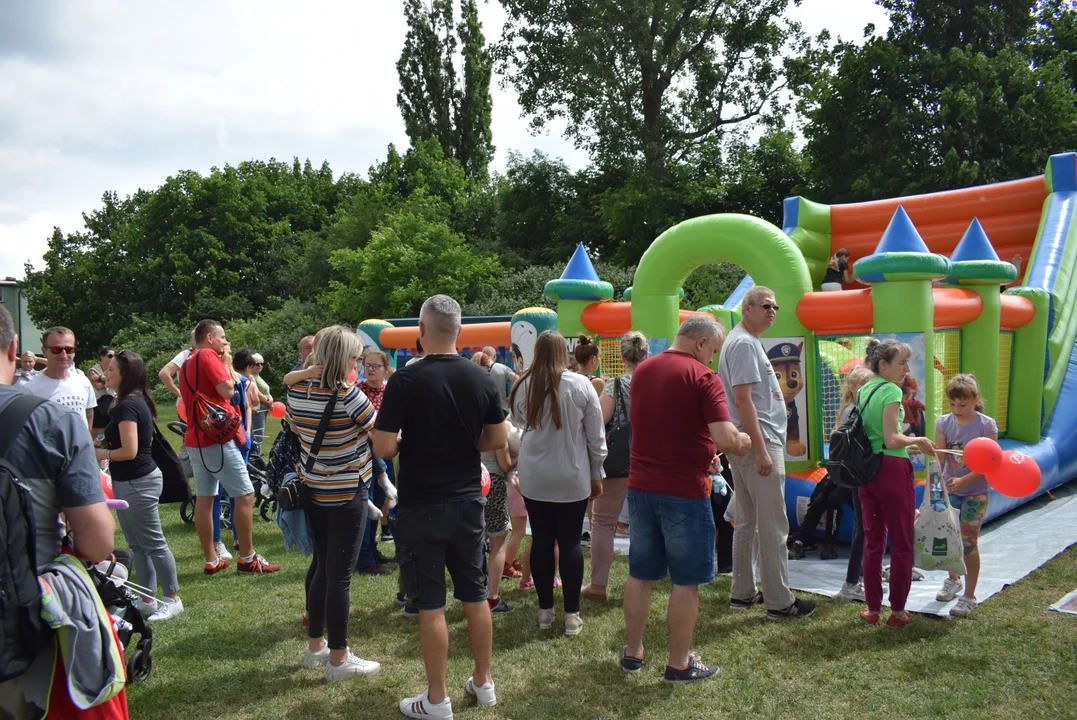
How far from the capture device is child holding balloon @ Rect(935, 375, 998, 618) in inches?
187

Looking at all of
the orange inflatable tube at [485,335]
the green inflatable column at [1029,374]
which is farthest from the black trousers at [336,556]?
the green inflatable column at [1029,374]

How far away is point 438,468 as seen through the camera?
3436 millimetres

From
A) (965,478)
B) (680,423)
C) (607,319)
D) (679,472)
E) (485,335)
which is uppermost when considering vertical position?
(607,319)

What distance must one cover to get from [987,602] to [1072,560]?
1300 mm

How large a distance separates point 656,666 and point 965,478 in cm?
223

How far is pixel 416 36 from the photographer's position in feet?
111

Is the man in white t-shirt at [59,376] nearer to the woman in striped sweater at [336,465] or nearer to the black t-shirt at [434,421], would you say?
the woman in striped sweater at [336,465]

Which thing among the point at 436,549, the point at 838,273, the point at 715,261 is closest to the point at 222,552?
the point at 436,549

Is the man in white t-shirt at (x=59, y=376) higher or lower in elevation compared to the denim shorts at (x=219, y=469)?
higher

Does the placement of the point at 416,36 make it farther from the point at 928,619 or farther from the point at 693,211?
the point at 928,619

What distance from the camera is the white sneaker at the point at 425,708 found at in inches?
138

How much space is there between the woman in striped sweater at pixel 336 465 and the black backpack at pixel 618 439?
5.84 ft

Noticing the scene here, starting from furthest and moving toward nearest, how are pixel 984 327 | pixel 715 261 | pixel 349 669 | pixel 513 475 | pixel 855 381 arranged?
pixel 715 261 < pixel 984 327 < pixel 513 475 < pixel 855 381 < pixel 349 669

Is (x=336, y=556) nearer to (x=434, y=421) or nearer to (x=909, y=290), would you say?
(x=434, y=421)
